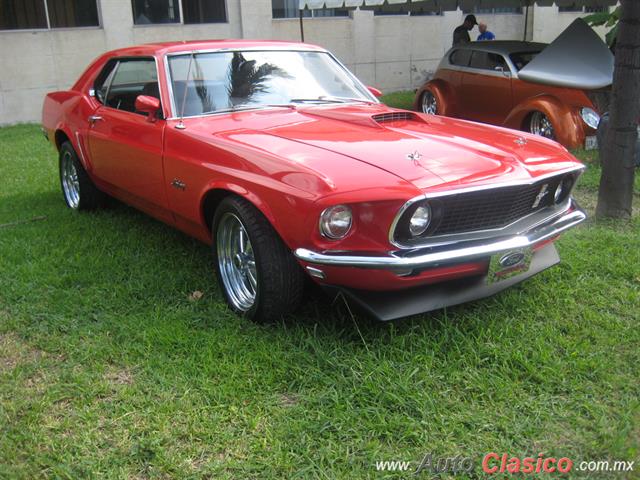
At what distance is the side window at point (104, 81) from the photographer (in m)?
5.44

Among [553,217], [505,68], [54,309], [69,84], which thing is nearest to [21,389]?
[54,309]

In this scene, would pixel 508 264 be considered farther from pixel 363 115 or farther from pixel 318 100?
pixel 318 100

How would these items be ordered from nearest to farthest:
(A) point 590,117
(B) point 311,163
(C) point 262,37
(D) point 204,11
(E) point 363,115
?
(B) point 311,163 < (E) point 363,115 < (A) point 590,117 < (D) point 204,11 < (C) point 262,37

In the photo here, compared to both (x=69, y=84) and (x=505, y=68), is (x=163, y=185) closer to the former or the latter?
(x=505, y=68)

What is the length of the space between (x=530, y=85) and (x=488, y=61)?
1.20 meters

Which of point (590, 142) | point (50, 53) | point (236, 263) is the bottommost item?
point (590, 142)

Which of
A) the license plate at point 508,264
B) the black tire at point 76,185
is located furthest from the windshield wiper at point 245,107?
the black tire at point 76,185

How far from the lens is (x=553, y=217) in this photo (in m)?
3.68

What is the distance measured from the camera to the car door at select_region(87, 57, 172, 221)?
436cm

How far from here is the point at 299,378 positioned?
3109 millimetres

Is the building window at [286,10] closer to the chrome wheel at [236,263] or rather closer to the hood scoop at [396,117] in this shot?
the hood scoop at [396,117]

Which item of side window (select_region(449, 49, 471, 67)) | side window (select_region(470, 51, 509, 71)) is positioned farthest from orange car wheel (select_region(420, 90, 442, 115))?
side window (select_region(470, 51, 509, 71))

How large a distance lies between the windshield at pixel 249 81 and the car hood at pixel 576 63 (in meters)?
2.72

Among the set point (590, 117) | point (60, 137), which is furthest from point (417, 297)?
point (590, 117)
